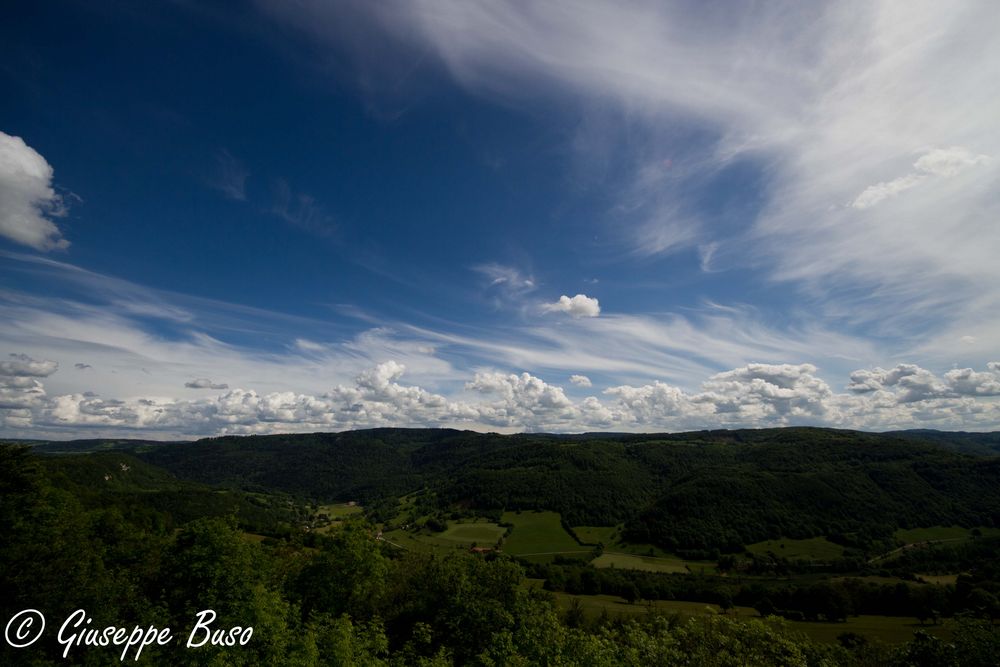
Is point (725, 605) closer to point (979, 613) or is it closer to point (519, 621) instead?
Result: point (979, 613)

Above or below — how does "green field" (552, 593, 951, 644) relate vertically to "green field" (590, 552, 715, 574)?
above

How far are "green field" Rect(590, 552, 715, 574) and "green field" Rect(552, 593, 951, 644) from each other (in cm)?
4517

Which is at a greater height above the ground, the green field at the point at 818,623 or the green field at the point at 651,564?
the green field at the point at 818,623

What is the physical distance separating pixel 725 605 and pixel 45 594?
14716 centimetres

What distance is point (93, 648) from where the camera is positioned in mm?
31891

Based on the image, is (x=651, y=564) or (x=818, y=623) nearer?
(x=818, y=623)

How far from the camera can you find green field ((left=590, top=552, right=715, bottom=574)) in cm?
17688

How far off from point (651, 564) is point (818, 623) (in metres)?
Answer: 73.6

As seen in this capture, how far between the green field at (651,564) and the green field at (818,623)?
4517 cm

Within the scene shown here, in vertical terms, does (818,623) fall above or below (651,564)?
above

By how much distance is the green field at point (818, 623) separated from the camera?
9725cm

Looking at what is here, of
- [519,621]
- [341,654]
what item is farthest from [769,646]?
[341,654]

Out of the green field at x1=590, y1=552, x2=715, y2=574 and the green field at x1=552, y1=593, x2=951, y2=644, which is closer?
the green field at x1=552, y1=593, x2=951, y2=644

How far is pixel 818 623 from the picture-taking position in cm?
11569
